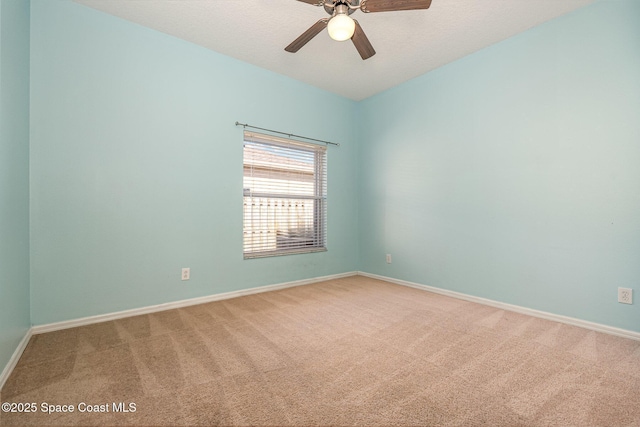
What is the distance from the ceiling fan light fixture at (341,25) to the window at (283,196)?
1.69 metres

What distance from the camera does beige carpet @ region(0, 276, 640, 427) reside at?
1.25 metres

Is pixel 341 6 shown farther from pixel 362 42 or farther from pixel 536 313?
pixel 536 313

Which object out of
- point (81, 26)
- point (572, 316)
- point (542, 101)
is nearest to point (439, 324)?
point (572, 316)

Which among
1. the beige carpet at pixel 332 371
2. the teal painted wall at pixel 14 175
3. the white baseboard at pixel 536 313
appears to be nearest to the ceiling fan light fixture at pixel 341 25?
the teal painted wall at pixel 14 175

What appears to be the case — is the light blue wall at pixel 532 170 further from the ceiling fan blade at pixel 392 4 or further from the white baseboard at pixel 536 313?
the ceiling fan blade at pixel 392 4

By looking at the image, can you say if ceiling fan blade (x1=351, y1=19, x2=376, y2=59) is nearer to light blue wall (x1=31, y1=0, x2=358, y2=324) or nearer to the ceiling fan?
the ceiling fan

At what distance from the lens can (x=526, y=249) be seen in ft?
8.51

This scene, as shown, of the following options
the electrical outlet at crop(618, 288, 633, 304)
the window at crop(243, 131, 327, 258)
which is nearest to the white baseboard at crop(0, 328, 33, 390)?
the window at crop(243, 131, 327, 258)

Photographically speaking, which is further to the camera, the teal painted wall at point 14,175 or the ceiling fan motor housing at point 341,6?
the ceiling fan motor housing at point 341,6

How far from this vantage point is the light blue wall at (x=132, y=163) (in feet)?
7.11

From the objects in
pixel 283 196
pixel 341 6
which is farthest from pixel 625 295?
pixel 283 196

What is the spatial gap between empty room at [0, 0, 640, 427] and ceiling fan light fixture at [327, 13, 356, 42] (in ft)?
0.09

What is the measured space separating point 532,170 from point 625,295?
47.0 inches

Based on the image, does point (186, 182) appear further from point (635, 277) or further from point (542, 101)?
point (635, 277)
